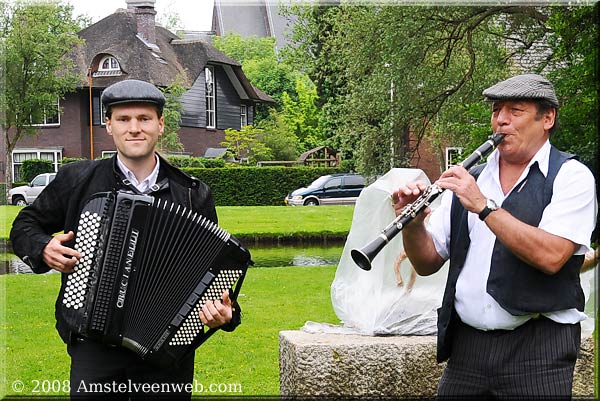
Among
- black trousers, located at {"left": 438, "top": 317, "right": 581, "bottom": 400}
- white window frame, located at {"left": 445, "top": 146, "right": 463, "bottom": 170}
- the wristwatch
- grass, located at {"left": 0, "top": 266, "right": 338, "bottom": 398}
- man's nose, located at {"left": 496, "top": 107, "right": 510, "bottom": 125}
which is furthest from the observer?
white window frame, located at {"left": 445, "top": 146, "right": 463, "bottom": 170}

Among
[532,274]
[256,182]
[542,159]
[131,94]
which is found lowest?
[256,182]

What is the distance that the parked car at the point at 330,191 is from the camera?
1434cm

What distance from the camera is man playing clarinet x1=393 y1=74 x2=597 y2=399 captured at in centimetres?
294

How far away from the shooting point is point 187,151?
1105cm

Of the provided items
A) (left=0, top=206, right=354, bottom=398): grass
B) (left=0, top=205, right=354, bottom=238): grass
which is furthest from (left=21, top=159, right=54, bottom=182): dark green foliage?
(left=0, top=205, right=354, bottom=238): grass

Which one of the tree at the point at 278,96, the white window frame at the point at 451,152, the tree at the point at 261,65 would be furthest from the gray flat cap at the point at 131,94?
the white window frame at the point at 451,152

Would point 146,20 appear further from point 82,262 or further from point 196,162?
point 82,262

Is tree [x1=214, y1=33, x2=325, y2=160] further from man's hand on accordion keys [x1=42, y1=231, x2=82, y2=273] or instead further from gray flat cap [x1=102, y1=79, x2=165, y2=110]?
man's hand on accordion keys [x1=42, y1=231, x2=82, y2=273]

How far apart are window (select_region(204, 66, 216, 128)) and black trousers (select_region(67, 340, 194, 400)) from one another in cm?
842

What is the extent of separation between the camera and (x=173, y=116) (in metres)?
10.5

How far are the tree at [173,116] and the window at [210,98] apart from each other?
845 mm

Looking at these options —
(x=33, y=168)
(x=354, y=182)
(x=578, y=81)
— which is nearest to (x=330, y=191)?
(x=354, y=182)

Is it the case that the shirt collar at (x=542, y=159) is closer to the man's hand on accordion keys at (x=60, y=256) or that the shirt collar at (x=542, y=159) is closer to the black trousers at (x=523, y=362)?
the black trousers at (x=523, y=362)

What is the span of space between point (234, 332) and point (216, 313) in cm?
516
